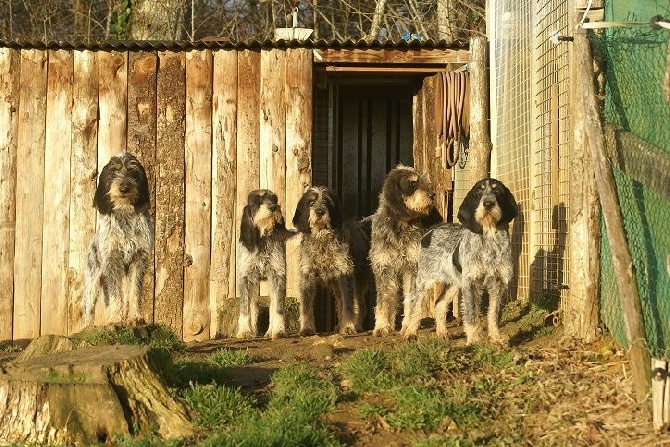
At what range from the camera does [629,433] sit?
19.6ft

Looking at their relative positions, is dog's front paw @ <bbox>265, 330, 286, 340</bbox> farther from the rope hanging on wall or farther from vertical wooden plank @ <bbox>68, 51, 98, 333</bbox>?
the rope hanging on wall

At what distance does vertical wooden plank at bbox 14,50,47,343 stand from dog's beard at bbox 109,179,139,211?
2681 millimetres

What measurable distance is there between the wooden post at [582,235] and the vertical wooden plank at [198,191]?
4.97m

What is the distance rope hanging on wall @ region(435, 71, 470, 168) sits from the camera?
1150 centimetres

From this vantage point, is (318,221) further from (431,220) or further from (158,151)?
(158,151)

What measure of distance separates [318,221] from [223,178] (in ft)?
5.81

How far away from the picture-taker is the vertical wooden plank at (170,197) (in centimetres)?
1177

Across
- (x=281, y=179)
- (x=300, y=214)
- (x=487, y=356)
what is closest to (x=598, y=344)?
(x=487, y=356)

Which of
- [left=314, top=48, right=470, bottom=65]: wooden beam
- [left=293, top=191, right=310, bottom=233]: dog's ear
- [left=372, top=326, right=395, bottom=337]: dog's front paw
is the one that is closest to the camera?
[left=372, top=326, right=395, bottom=337]: dog's front paw

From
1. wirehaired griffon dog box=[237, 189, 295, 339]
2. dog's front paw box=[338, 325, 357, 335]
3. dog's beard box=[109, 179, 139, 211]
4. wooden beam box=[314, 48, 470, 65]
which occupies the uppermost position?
wooden beam box=[314, 48, 470, 65]

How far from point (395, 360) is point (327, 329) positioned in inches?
220

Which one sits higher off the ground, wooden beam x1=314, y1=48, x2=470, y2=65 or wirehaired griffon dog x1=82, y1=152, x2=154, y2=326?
wooden beam x1=314, y1=48, x2=470, y2=65

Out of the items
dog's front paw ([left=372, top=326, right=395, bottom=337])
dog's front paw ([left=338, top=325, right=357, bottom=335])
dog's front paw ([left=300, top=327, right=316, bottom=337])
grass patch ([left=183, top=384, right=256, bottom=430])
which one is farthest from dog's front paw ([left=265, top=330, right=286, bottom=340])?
grass patch ([left=183, top=384, right=256, bottom=430])

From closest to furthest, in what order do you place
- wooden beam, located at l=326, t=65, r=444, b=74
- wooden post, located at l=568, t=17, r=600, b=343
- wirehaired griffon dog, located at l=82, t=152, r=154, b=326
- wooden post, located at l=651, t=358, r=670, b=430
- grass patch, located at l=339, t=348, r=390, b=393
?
1. wooden post, located at l=651, t=358, r=670, b=430
2. grass patch, located at l=339, t=348, r=390, b=393
3. wooden post, located at l=568, t=17, r=600, b=343
4. wirehaired griffon dog, located at l=82, t=152, r=154, b=326
5. wooden beam, located at l=326, t=65, r=444, b=74
